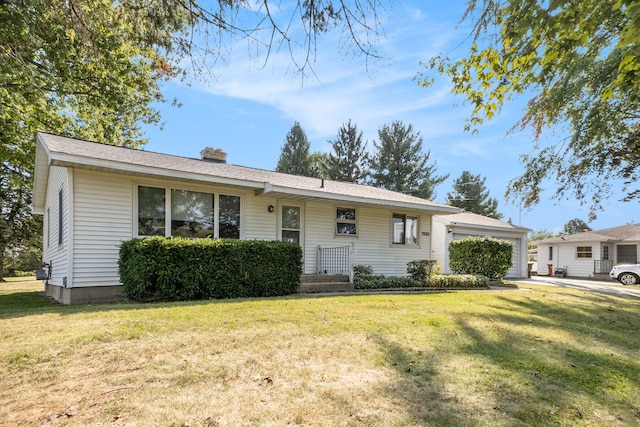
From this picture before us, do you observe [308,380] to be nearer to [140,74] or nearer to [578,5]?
[578,5]

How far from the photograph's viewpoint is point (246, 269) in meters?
7.73

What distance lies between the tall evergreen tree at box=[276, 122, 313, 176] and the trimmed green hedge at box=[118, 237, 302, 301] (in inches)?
876

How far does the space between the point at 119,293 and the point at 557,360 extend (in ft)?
26.7

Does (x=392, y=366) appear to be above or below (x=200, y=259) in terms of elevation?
below

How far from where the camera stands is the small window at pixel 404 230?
12.7 metres

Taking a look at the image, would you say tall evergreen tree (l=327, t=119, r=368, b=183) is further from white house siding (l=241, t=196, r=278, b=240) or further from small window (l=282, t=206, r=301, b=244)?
white house siding (l=241, t=196, r=278, b=240)

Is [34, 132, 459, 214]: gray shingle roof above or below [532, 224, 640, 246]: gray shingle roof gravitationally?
above

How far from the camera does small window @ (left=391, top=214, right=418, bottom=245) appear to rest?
501 inches

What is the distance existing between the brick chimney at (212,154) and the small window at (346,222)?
Result: 4.57 metres

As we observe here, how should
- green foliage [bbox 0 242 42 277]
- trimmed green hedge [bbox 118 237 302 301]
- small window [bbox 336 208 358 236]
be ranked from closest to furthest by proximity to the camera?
1. trimmed green hedge [bbox 118 237 302 301]
2. small window [bbox 336 208 358 236]
3. green foliage [bbox 0 242 42 277]

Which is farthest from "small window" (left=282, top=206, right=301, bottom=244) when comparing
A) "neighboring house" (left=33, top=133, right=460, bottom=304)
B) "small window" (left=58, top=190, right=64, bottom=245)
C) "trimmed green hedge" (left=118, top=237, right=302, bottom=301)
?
"small window" (left=58, top=190, right=64, bottom=245)

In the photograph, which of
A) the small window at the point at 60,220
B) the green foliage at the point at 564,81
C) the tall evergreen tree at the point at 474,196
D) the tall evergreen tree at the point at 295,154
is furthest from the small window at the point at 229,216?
the tall evergreen tree at the point at 474,196

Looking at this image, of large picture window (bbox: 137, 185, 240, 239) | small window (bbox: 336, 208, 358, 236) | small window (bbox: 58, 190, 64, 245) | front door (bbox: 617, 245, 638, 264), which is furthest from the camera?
front door (bbox: 617, 245, 638, 264)

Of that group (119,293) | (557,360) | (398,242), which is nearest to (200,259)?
(119,293)
